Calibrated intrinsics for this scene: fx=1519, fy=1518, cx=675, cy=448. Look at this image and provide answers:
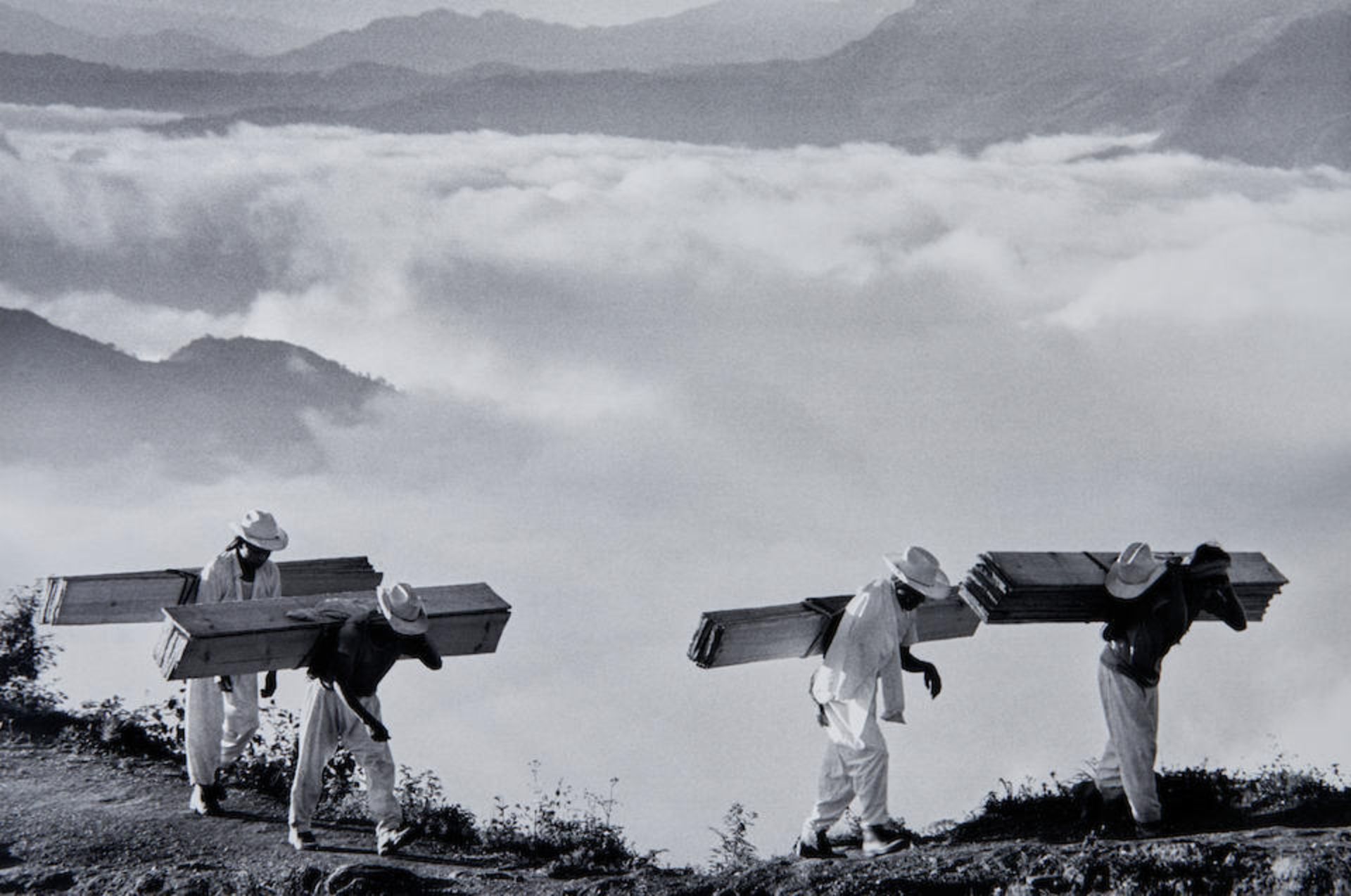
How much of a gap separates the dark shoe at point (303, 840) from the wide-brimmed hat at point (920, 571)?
338 centimetres

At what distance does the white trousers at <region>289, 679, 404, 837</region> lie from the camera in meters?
7.80

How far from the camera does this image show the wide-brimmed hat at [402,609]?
7.51 meters

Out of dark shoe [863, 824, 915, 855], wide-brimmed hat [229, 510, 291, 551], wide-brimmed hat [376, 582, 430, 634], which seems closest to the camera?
dark shoe [863, 824, 915, 855]

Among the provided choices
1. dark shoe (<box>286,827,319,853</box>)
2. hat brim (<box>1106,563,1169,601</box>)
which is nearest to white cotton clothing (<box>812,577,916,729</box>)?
hat brim (<box>1106,563,1169,601</box>)

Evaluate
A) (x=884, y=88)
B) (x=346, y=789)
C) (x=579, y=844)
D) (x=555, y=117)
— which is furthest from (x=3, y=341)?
(x=579, y=844)

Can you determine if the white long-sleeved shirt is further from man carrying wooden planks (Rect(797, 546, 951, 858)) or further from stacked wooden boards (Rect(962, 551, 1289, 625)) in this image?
stacked wooden boards (Rect(962, 551, 1289, 625))

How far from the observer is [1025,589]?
7723 mm

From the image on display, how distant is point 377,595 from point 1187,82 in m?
23.8

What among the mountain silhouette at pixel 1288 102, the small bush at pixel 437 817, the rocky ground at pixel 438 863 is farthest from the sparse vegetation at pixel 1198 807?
the mountain silhouette at pixel 1288 102

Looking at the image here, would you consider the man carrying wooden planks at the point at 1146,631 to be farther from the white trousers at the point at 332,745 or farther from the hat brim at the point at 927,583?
the white trousers at the point at 332,745

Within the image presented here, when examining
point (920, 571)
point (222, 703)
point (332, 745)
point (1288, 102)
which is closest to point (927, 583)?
point (920, 571)

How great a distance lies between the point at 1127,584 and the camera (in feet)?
25.2

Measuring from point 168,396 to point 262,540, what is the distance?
885 inches

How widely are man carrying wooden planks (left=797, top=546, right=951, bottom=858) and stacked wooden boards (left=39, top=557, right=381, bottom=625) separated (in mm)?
3307
